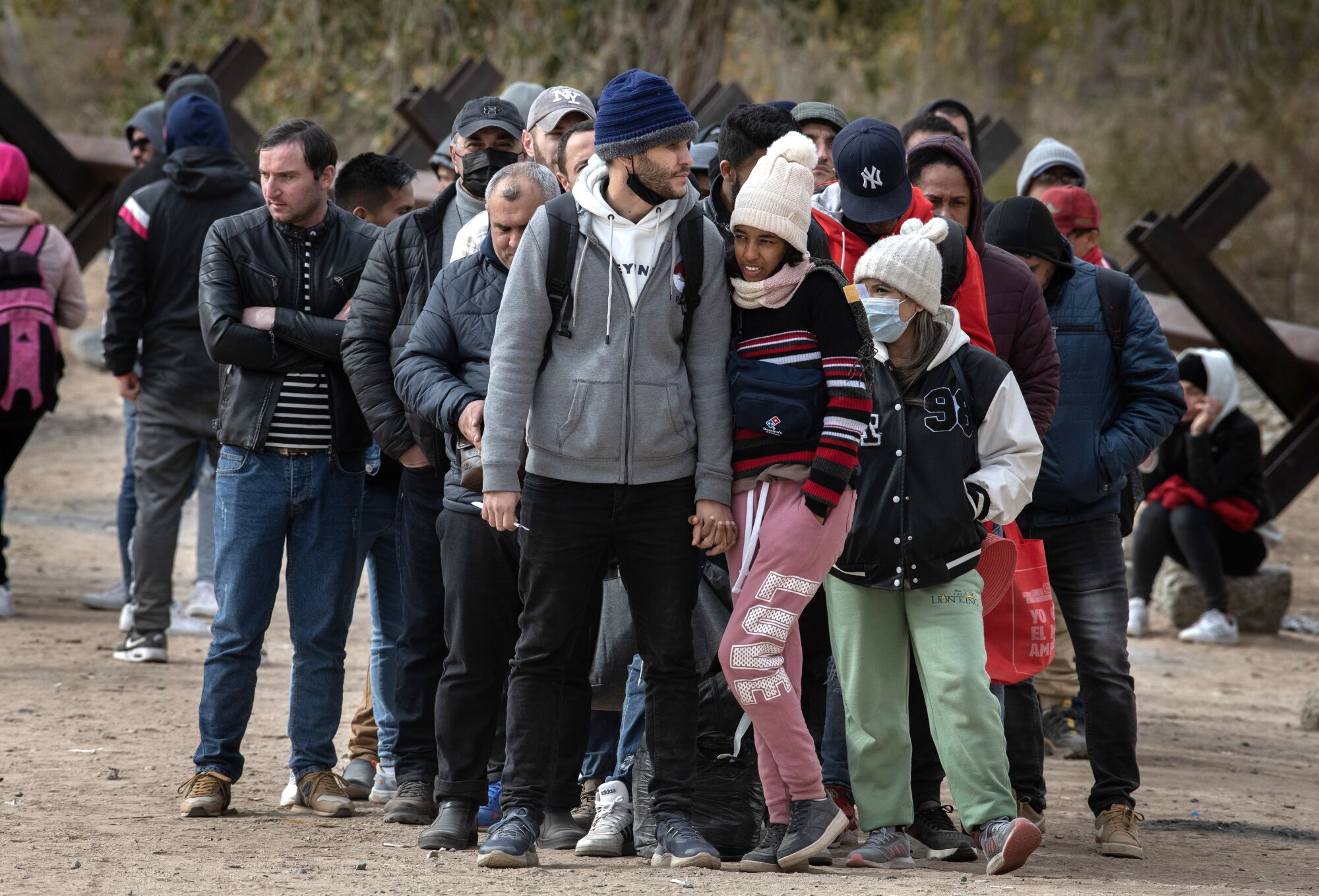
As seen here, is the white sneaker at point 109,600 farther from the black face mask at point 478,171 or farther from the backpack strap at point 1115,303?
the backpack strap at point 1115,303

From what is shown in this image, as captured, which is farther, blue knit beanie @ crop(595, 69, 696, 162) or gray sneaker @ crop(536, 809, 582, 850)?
gray sneaker @ crop(536, 809, 582, 850)

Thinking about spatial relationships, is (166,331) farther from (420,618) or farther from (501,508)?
(501,508)

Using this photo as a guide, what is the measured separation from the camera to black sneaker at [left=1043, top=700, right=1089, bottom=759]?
6.55 meters

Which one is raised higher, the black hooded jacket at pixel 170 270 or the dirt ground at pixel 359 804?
the black hooded jacket at pixel 170 270

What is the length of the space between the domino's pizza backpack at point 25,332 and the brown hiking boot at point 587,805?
3.79 metres

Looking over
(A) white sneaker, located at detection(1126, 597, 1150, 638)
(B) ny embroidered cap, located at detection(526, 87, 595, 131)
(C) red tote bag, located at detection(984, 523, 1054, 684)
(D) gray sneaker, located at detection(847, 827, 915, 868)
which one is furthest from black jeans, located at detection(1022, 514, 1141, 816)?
(A) white sneaker, located at detection(1126, 597, 1150, 638)

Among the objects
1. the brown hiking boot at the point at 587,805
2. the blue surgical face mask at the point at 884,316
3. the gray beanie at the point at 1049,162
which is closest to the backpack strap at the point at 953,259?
the blue surgical face mask at the point at 884,316

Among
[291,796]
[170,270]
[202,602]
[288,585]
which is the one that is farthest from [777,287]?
[202,602]

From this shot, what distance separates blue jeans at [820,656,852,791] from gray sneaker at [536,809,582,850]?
0.79m

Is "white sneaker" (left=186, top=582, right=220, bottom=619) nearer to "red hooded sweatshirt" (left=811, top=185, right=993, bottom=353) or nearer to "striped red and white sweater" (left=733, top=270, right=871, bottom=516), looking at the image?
"red hooded sweatshirt" (left=811, top=185, right=993, bottom=353)

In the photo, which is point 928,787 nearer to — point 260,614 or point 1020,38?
point 260,614

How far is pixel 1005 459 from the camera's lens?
4516 millimetres

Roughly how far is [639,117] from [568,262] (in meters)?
0.41

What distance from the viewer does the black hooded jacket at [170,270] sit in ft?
23.0
